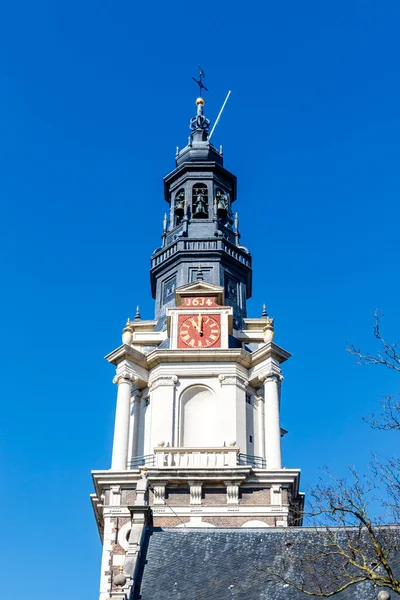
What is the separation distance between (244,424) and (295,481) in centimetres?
360

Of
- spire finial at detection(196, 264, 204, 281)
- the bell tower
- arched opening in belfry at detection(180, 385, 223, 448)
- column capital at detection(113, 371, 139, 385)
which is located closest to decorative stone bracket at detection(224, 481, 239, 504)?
arched opening in belfry at detection(180, 385, 223, 448)

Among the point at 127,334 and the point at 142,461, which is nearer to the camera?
the point at 142,461

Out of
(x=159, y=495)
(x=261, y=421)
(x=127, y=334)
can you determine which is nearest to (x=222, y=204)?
(x=127, y=334)

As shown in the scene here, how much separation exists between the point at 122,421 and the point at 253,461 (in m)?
5.61

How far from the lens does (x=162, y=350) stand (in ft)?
145

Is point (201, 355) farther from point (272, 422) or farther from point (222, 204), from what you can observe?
point (222, 204)

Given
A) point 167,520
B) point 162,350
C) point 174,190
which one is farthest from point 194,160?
point 167,520

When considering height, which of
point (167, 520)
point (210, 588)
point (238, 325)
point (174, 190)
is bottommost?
point (210, 588)

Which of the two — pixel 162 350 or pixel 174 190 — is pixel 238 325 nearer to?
pixel 162 350

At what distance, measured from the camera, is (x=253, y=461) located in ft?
139

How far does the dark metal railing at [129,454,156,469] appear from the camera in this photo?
41.3 m

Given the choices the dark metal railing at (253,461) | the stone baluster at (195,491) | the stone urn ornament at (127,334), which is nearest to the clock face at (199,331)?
the stone urn ornament at (127,334)

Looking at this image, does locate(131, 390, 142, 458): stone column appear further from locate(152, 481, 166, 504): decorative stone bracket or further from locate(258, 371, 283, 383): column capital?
locate(258, 371, 283, 383): column capital

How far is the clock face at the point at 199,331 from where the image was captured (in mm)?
45219
